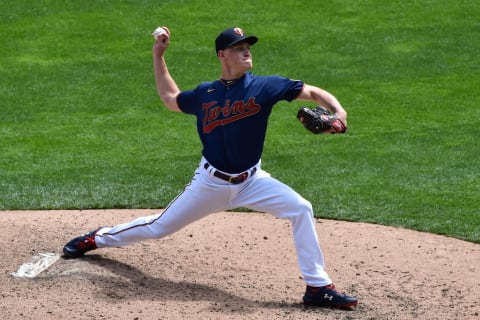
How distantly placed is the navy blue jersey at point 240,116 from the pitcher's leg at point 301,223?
9.2 inches

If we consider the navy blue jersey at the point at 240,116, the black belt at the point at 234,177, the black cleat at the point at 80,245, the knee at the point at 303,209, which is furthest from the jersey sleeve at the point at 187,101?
the black cleat at the point at 80,245

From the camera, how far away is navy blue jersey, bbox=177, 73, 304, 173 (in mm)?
5805

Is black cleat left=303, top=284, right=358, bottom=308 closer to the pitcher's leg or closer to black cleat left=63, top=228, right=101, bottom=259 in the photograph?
the pitcher's leg

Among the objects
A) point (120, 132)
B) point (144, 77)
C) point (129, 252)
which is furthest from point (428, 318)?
point (144, 77)

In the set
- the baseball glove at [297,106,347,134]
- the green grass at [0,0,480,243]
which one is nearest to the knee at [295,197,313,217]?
the baseball glove at [297,106,347,134]

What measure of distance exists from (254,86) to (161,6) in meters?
8.42

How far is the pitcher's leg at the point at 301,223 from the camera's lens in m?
5.74

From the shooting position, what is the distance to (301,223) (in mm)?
5766

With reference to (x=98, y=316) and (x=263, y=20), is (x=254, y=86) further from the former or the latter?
(x=263, y=20)

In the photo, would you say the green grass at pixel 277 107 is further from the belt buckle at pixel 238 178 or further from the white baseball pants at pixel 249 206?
the belt buckle at pixel 238 178

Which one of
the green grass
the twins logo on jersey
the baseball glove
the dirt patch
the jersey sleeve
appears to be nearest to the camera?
the baseball glove

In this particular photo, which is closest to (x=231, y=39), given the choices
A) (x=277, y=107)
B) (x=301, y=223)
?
(x=301, y=223)

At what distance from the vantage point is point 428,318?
18.3 ft

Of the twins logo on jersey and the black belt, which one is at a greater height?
the twins logo on jersey
